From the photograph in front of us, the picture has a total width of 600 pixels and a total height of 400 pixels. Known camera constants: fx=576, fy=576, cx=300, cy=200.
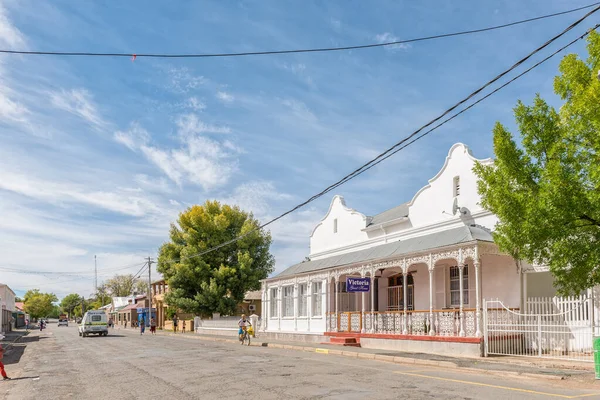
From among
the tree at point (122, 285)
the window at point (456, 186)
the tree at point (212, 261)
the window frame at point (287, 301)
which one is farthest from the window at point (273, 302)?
the tree at point (122, 285)

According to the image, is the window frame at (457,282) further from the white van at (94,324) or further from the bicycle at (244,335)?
the white van at (94,324)

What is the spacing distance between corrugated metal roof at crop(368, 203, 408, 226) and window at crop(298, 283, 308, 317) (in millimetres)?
5197

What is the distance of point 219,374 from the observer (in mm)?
14742

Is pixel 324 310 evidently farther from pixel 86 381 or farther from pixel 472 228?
pixel 86 381

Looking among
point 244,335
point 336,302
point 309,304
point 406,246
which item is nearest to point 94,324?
point 244,335

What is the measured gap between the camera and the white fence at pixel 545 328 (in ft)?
54.5

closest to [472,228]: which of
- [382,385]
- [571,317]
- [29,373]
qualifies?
[571,317]

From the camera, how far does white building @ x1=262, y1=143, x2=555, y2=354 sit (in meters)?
20.3

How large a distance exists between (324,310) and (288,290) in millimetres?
4638

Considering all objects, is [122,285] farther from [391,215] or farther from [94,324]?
[391,215]

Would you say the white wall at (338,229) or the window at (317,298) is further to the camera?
the white wall at (338,229)

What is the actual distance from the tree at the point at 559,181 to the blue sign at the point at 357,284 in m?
9.13

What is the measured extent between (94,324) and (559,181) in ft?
126

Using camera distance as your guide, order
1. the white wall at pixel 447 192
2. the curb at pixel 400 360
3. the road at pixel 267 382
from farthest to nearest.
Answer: the white wall at pixel 447 192
the curb at pixel 400 360
the road at pixel 267 382
